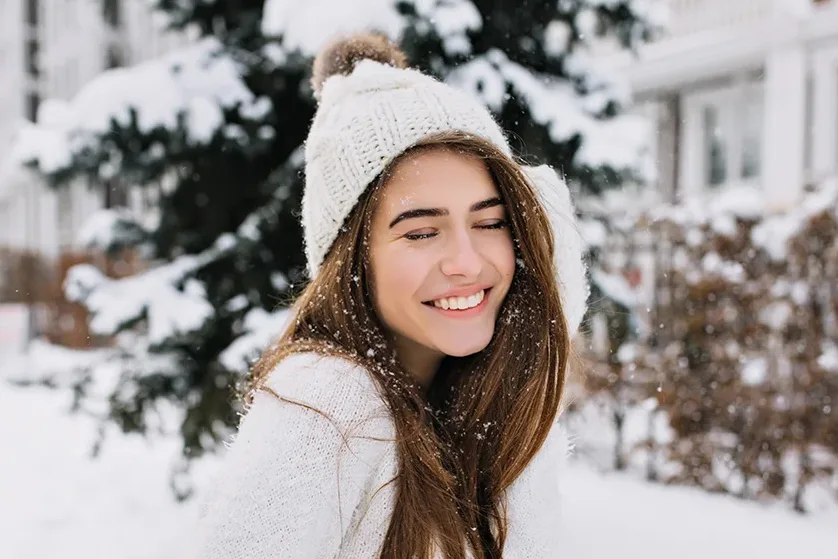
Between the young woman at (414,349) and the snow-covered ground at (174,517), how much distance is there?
5.50 feet

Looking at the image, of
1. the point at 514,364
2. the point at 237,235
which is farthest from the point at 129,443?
the point at 514,364

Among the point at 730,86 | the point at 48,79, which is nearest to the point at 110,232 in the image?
the point at 730,86

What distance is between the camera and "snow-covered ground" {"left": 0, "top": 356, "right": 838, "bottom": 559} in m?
3.48

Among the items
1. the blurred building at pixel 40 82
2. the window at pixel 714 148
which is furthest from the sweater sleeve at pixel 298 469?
the window at pixel 714 148

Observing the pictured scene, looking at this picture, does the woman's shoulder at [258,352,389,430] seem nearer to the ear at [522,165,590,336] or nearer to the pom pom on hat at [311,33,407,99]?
the ear at [522,165,590,336]

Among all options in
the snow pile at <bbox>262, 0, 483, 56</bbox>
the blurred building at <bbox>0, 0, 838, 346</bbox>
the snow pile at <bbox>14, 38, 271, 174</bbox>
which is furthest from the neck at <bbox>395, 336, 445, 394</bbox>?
the blurred building at <bbox>0, 0, 838, 346</bbox>

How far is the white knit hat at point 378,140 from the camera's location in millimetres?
1306

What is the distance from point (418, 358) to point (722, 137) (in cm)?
1002

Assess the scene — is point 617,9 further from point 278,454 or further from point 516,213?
point 278,454

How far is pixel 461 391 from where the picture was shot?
4.71ft

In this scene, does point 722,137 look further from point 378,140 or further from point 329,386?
point 329,386

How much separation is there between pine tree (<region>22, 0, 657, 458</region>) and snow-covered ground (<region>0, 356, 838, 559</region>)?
0.80 m

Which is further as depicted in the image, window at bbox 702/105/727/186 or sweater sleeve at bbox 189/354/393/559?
window at bbox 702/105/727/186

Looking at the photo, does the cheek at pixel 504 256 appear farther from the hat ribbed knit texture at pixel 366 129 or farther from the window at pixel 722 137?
the window at pixel 722 137
